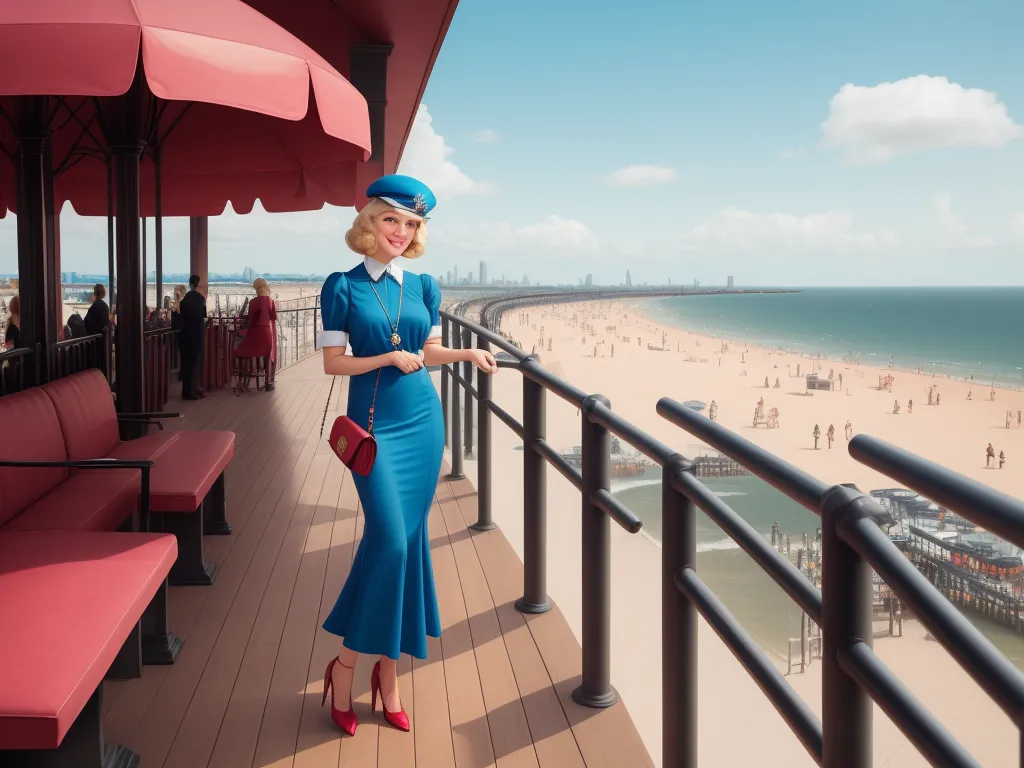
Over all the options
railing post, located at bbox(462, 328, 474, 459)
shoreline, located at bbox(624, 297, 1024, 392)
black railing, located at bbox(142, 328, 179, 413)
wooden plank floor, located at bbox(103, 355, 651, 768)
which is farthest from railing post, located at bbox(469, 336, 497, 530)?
shoreline, located at bbox(624, 297, 1024, 392)

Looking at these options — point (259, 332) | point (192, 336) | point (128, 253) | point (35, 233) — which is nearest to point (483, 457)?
point (128, 253)

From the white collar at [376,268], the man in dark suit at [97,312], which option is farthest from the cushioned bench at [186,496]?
the man in dark suit at [97,312]

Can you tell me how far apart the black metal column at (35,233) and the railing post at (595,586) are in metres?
3.46

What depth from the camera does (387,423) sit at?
259cm

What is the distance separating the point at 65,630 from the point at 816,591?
5.48ft

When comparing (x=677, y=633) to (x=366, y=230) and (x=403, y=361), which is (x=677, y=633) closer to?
(x=403, y=361)

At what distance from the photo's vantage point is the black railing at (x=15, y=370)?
4.47 metres

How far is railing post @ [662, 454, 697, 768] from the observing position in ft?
6.34

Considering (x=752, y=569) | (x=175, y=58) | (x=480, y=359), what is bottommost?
→ (x=752, y=569)

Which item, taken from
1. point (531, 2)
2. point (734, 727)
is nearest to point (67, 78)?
→ point (734, 727)

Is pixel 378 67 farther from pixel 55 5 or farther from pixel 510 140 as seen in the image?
pixel 510 140

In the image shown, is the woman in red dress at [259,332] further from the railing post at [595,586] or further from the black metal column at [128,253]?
the railing post at [595,586]

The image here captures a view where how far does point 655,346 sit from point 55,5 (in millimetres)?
74889

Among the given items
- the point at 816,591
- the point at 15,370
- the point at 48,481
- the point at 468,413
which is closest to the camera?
the point at 816,591
